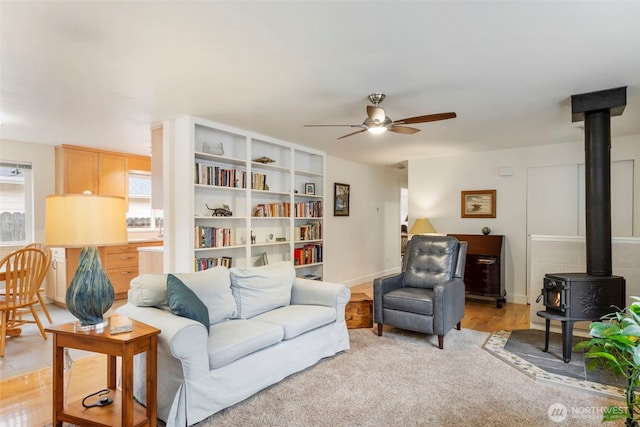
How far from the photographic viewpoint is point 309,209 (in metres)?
5.43

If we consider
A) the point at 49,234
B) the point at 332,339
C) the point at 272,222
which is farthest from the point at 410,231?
the point at 49,234

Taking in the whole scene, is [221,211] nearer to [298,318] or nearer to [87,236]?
[298,318]

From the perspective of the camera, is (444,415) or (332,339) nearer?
(444,415)

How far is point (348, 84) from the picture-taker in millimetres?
2885

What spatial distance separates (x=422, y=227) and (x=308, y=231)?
185 centimetres

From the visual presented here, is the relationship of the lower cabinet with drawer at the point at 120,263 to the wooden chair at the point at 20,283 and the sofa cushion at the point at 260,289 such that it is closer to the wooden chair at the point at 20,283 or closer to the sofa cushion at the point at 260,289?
the wooden chair at the point at 20,283

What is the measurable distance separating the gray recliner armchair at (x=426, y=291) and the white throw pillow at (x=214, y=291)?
1590mm

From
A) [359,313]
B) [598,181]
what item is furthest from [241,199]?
[598,181]

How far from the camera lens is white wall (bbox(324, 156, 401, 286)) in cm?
601

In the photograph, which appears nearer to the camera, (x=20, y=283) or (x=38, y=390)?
(x=38, y=390)

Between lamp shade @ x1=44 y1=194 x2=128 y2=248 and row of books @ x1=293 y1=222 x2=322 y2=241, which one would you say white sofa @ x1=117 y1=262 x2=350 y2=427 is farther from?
row of books @ x1=293 y1=222 x2=322 y2=241

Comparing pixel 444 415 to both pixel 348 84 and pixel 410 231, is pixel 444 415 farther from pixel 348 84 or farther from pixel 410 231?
pixel 410 231

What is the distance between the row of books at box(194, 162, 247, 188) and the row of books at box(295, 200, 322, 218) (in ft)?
3.52

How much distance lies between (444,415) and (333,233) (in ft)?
13.0
